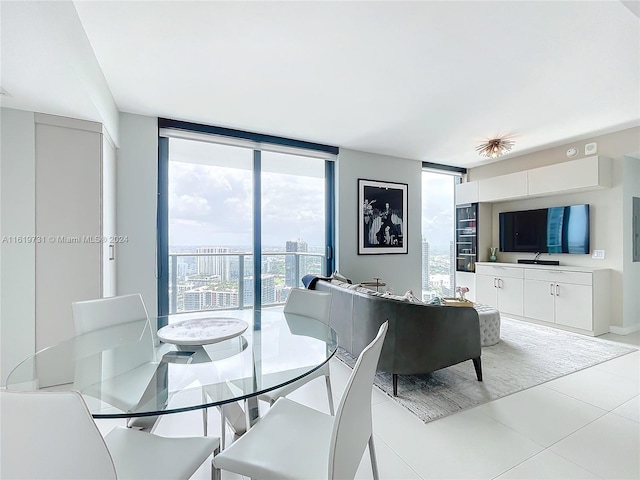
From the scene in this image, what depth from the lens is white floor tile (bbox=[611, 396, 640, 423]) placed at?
202cm

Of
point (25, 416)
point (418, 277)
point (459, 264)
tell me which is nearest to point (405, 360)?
point (25, 416)

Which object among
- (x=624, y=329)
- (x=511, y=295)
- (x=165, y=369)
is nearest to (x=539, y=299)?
(x=511, y=295)

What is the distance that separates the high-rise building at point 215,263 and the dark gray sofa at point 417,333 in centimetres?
208

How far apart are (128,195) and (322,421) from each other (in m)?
3.07

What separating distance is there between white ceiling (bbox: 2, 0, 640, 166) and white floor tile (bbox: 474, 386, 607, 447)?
225 centimetres

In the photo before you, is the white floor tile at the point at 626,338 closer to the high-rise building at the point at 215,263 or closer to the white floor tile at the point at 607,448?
the white floor tile at the point at 607,448

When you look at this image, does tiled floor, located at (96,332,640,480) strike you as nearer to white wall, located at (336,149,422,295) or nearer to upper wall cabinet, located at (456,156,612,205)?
white wall, located at (336,149,422,295)

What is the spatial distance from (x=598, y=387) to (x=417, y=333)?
164cm

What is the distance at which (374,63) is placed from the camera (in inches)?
88.9

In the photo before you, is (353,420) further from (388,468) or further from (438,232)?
(438,232)

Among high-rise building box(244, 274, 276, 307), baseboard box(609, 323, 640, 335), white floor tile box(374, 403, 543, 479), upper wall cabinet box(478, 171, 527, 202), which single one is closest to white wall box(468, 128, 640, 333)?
baseboard box(609, 323, 640, 335)

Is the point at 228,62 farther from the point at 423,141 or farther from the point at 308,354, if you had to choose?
the point at 423,141

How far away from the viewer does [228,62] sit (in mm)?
2248

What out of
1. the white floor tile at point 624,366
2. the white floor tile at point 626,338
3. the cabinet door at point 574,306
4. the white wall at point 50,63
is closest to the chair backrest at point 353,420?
the white wall at point 50,63
